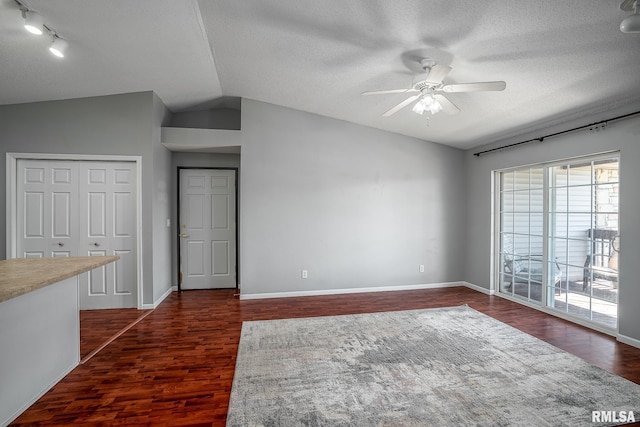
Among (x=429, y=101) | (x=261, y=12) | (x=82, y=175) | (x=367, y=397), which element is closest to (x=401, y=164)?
(x=429, y=101)

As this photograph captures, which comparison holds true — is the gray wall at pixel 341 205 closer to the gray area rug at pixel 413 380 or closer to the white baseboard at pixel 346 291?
the white baseboard at pixel 346 291

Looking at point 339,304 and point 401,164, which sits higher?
point 401,164

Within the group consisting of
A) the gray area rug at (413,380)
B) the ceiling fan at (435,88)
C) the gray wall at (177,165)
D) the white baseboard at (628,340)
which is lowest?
the gray area rug at (413,380)

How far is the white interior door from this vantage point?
5.00m

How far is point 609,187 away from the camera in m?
3.32

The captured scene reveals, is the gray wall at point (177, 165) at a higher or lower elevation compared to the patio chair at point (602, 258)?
higher

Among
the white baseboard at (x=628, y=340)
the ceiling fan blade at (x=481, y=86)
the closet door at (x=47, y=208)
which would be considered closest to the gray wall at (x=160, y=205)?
the closet door at (x=47, y=208)

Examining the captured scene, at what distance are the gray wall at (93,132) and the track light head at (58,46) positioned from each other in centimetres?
123

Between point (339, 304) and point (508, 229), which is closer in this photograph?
point (339, 304)

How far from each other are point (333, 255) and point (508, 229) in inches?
108

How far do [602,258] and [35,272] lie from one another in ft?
17.4

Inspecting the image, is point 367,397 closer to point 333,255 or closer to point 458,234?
point 333,255

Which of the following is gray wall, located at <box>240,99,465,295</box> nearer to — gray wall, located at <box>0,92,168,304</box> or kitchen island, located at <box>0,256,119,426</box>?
gray wall, located at <box>0,92,168,304</box>

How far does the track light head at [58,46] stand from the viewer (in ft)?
8.65
